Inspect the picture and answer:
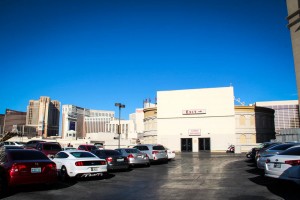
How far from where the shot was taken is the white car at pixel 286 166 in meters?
8.92

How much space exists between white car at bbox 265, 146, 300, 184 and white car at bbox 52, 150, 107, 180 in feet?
23.7

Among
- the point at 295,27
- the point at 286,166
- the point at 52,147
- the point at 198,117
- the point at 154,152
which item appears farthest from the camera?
the point at 198,117

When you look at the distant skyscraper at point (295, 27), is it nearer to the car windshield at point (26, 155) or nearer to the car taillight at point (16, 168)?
the car windshield at point (26, 155)

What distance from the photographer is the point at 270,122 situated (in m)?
60.0

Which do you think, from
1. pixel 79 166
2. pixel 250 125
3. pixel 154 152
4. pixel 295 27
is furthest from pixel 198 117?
pixel 79 166

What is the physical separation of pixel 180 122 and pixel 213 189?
4608cm

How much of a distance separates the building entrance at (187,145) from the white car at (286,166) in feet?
149

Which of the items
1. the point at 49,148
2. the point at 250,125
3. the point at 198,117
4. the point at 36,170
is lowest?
the point at 36,170

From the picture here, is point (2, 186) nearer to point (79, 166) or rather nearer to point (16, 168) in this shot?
point (16, 168)

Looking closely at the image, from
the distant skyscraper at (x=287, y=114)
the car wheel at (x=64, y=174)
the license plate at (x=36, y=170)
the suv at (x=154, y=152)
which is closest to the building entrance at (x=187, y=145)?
the suv at (x=154, y=152)

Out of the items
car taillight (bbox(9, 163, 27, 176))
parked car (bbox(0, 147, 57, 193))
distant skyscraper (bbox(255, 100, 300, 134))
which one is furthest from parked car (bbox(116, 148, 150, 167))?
distant skyscraper (bbox(255, 100, 300, 134))

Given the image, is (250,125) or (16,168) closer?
(16,168)

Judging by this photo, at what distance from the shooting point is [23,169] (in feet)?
31.9

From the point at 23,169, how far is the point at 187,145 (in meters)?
47.6
